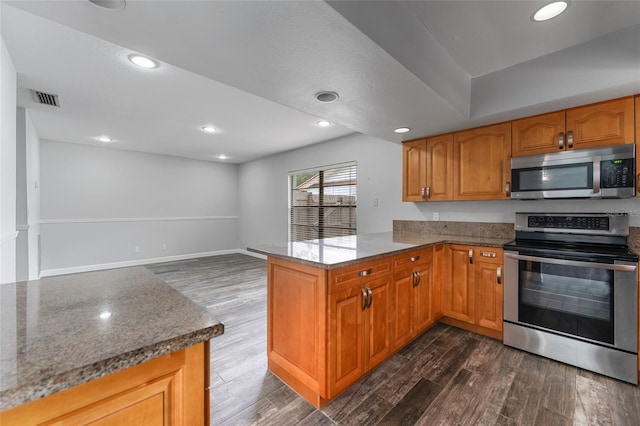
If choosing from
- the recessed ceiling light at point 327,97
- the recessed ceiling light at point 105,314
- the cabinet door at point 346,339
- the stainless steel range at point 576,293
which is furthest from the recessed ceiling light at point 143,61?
the stainless steel range at point 576,293

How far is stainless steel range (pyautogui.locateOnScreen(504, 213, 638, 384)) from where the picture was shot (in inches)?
76.0

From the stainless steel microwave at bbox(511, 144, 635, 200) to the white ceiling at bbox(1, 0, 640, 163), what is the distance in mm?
436

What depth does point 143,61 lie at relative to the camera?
2266 mm

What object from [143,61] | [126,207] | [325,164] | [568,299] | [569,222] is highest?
[143,61]

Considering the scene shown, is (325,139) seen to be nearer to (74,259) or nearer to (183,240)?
(183,240)

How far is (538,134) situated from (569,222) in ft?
2.73

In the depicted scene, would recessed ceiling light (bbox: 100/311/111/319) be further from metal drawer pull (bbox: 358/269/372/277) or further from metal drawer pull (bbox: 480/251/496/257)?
metal drawer pull (bbox: 480/251/496/257)

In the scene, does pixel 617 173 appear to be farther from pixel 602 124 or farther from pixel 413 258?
pixel 413 258

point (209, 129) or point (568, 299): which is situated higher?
point (209, 129)

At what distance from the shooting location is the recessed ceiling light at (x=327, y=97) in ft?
6.89

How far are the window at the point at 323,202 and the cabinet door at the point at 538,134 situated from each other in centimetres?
225

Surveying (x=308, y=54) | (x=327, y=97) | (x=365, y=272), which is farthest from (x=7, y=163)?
(x=365, y=272)

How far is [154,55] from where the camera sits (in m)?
1.62

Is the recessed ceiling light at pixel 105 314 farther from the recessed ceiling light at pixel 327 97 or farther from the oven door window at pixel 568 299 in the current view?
the oven door window at pixel 568 299
